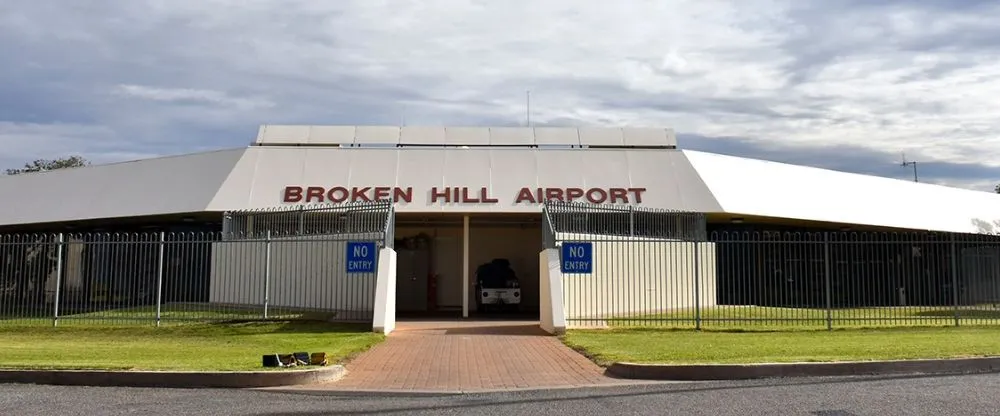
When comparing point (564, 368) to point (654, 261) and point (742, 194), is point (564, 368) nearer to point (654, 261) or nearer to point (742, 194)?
point (654, 261)

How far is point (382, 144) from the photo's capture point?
2789 centimetres

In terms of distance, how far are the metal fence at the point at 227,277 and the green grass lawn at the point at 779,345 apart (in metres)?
6.09

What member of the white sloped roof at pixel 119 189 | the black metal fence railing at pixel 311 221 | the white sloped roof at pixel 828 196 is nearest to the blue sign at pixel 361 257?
→ the black metal fence railing at pixel 311 221

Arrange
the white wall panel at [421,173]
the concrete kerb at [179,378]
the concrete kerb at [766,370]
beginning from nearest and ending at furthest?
the concrete kerb at [179,378] < the concrete kerb at [766,370] < the white wall panel at [421,173]

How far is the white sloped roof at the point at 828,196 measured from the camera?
Result: 26984mm

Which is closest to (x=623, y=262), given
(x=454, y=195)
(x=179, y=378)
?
(x=454, y=195)

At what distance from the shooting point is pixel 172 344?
15.6m

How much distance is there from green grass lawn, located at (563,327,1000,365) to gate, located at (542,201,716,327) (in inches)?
73.6

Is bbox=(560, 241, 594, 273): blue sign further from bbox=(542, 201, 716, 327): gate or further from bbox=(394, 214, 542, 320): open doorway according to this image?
bbox=(394, 214, 542, 320): open doorway

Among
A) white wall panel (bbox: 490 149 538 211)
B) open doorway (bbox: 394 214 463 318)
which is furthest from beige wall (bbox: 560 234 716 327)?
open doorway (bbox: 394 214 463 318)

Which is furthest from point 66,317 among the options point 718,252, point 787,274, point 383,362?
point 787,274

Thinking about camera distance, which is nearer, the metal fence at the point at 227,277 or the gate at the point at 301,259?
the metal fence at the point at 227,277

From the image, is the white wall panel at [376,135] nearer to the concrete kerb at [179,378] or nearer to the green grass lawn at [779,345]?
the green grass lawn at [779,345]

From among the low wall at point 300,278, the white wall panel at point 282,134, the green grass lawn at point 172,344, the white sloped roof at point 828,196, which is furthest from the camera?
the white wall panel at point 282,134
